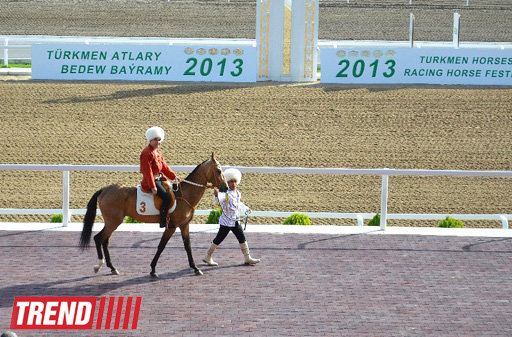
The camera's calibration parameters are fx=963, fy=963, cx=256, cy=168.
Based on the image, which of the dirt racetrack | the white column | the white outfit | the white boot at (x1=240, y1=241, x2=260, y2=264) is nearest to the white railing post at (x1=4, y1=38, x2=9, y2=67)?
the dirt racetrack

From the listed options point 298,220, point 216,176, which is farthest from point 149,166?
point 298,220

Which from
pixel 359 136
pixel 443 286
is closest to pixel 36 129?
pixel 359 136

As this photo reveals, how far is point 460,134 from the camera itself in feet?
76.2

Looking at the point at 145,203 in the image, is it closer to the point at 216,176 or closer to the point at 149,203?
the point at 149,203

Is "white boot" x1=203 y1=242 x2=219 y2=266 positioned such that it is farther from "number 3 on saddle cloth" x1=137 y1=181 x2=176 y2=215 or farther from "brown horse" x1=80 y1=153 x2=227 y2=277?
"number 3 on saddle cloth" x1=137 y1=181 x2=176 y2=215

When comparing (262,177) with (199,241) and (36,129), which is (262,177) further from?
(199,241)

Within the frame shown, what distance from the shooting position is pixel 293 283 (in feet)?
36.0

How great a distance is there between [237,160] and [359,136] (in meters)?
3.47

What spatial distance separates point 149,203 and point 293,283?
1913 millimetres

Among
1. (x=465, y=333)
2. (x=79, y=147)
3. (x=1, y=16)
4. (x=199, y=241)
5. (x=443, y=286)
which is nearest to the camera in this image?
(x=465, y=333)

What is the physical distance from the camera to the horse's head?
37.0 feet

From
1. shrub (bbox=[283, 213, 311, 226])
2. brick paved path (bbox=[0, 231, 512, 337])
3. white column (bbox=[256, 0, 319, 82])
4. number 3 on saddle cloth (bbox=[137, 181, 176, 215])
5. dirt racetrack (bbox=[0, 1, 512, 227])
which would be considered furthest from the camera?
white column (bbox=[256, 0, 319, 82])

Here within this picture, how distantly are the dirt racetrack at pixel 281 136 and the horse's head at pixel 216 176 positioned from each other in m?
5.73

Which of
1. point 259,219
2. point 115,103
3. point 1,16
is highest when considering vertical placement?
point 1,16
